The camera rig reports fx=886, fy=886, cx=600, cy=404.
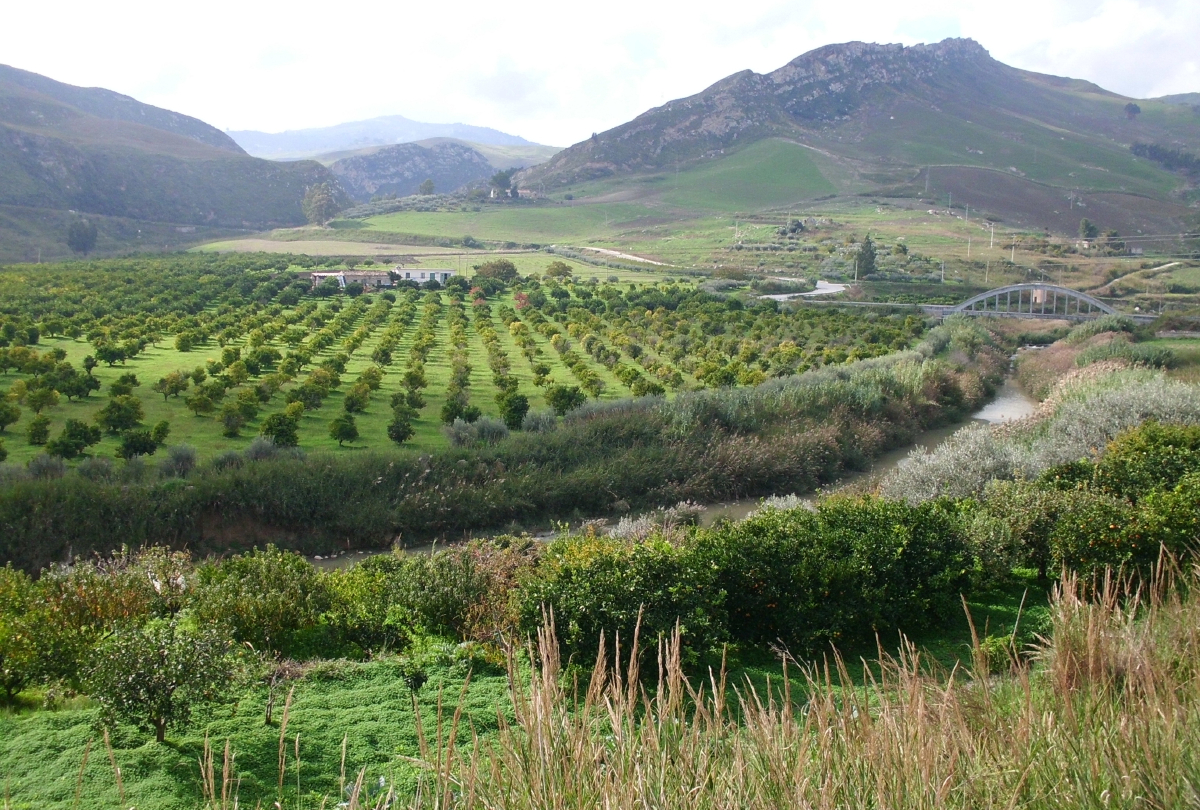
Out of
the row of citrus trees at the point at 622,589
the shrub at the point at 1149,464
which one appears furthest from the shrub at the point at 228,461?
the shrub at the point at 1149,464

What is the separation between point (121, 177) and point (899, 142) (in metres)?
110

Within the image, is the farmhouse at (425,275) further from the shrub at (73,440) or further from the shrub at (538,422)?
the shrub at (73,440)

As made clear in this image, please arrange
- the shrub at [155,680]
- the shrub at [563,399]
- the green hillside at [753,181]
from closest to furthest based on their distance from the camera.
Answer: the shrub at [155,680], the shrub at [563,399], the green hillside at [753,181]

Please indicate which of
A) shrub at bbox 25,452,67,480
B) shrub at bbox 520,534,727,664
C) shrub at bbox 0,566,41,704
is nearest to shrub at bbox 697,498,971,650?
shrub at bbox 520,534,727,664

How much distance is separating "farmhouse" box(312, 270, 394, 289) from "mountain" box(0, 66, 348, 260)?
4050 centimetres

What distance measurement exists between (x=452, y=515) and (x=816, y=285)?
45507mm

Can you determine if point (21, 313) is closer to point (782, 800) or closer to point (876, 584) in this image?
point (876, 584)

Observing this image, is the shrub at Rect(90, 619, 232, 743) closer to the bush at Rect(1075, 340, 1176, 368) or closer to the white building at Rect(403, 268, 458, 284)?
the bush at Rect(1075, 340, 1176, 368)

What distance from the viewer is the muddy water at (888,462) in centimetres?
1515

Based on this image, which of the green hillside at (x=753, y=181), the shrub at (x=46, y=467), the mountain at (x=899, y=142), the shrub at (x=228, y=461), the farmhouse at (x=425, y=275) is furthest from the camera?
the green hillside at (x=753, y=181)

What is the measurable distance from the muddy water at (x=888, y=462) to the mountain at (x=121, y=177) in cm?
7896

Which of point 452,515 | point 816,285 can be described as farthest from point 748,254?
point 452,515

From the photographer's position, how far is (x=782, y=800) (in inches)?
109

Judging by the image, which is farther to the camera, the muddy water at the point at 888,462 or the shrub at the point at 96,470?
the shrub at the point at 96,470
